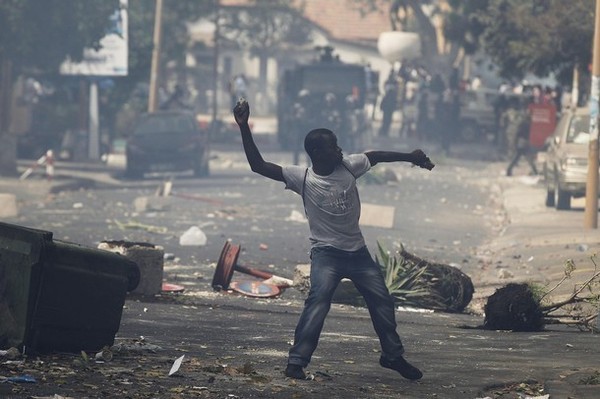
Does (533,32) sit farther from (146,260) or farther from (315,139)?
(315,139)

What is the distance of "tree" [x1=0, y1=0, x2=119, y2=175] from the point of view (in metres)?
36.4

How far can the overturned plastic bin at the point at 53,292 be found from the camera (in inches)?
375

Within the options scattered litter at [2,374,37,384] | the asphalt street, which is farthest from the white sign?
scattered litter at [2,374,37,384]

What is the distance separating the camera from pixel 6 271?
9.61 metres

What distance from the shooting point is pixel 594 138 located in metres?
21.1

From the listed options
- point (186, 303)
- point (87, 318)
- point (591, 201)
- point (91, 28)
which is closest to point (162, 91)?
point (91, 28)

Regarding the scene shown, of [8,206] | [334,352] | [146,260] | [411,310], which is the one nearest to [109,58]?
[8,206]

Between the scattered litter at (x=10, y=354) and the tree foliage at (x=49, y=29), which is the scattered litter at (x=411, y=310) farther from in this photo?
the tree foliage at (x=49, y=29)

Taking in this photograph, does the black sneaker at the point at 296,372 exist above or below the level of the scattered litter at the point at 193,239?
above

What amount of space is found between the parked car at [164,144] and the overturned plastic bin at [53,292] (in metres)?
25.6

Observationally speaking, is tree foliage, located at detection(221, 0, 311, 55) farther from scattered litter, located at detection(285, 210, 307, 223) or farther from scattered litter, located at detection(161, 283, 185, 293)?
scattered litter, located at detection(161, 283, 185, 293)

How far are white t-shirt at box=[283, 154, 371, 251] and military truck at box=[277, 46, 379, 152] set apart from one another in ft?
94.6

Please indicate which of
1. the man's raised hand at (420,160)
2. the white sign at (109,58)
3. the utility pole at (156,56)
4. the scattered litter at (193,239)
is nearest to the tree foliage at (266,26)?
the white sign at (109,58)

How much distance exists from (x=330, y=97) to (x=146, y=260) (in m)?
26.2
